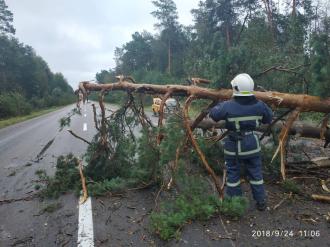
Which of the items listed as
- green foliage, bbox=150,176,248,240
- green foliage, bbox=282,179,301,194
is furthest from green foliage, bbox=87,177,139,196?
green foliage, bbox=282,179,301,194

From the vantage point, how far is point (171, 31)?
51.0m

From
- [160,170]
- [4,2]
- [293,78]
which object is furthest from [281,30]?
[4,2]

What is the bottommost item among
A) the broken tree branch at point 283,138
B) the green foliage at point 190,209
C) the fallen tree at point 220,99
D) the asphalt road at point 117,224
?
the asphalt road at point 117,224

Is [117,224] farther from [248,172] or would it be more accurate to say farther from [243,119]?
[243,119]

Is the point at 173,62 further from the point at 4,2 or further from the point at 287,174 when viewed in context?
the point at 287,174

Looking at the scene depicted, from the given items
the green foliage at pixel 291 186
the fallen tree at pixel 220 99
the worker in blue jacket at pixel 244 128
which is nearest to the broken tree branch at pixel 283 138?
the fallen tree at pixel 220 99

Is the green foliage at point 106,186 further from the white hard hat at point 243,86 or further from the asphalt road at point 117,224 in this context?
the white hard hat at point 243,86

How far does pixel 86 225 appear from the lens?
4.21 meters

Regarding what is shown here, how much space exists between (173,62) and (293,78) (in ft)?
146

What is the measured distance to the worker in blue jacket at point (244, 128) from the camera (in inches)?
181

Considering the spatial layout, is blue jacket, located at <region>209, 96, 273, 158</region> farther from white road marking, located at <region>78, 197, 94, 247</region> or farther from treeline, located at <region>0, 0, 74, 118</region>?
treeline, located at <region>0, 0, 74, 118</region>

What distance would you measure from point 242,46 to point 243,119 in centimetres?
178

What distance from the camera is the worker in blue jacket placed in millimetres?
4602

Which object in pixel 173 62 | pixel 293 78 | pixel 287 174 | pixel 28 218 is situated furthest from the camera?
pixel 173 62
